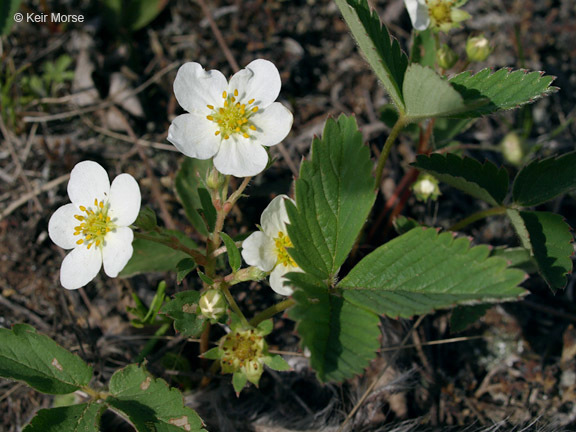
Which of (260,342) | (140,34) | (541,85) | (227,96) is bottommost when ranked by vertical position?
(260,342)

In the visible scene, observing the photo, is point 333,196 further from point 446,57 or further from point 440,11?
point 440,11

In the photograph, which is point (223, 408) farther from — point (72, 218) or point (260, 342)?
point (72, 218)

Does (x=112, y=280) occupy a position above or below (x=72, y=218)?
below

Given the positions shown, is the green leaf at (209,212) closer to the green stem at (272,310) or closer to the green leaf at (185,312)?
the green leaf at (185,312)

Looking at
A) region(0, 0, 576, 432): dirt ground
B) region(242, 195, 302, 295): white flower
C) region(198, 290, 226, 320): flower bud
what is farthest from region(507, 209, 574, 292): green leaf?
region(198, 290, 226, 320): flower bud

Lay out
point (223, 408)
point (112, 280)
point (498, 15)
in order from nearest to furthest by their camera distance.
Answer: point (223, 408), point (112, 280), point (498, 15)

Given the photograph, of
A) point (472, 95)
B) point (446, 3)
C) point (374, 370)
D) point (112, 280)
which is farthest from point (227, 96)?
point (374, 370)
